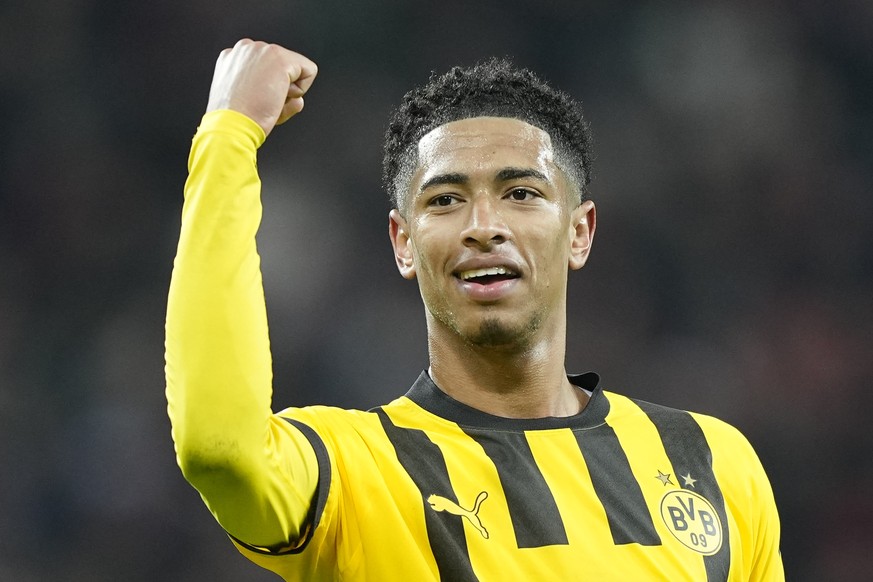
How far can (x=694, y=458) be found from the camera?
2.30 m

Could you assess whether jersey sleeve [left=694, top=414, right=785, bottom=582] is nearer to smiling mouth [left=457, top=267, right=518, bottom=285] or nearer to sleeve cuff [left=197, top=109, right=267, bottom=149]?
smiling mouth [left=457, top=267, right=518, bottom=285]

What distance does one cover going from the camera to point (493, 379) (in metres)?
2.30

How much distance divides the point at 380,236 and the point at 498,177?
2727 mm

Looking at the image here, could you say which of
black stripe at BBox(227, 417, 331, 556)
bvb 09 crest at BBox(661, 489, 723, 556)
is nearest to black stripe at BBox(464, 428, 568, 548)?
bvb 09 crest at BBox(661, 489, 723, 556)

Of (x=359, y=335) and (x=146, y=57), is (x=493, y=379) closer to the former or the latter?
(x=359, y=335)

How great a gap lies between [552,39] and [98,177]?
2.28 m

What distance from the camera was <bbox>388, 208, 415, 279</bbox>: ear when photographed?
2422 millimetres

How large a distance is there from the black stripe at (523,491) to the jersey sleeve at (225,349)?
466mm

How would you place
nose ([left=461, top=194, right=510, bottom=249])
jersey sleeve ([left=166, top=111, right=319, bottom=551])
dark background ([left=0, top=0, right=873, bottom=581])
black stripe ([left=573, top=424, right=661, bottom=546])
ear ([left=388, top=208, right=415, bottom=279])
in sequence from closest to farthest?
jersey sleeve ([left=166, top=111, right=319, bottom=551])
black stripe ([left=573, top=424, right=661, bottom=546])
nose ([left=461, top=194, right=510, bottom=249])
ear ([left=388, top=208, right=415, bottom=279])
dark background ([left=0, top=0, right=873, bottom=581])

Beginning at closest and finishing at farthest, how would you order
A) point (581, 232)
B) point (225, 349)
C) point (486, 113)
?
point (225, 349) < point (486, 113) < point (581, 232)

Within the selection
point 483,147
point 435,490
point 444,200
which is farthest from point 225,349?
point 483,147

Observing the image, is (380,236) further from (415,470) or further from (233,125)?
(233,125)

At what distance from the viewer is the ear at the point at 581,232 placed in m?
2.46

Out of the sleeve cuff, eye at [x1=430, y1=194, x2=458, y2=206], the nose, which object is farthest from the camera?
eye at [x1=430, y1=194, x2=458, y2=206]
